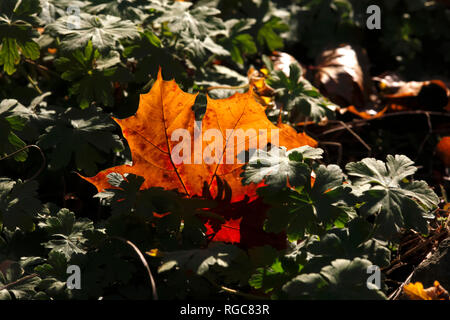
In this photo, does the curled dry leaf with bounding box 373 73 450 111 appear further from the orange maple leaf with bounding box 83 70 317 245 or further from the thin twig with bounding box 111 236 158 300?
the thin twig with bounding box 111 236 158 300

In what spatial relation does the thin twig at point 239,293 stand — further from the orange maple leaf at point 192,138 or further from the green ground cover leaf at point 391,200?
the green ground cover leaf at point 391,200

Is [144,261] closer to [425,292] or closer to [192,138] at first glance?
[192,138]

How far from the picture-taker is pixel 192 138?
155 centimetres

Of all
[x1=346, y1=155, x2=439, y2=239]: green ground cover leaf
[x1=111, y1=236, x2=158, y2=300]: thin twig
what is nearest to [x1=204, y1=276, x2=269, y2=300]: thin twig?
[x1=111, y1=236, x2=158, y2=300]: thin twig

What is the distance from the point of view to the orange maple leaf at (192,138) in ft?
5.01

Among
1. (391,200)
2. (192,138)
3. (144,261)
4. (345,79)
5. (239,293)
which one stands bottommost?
(239,293)

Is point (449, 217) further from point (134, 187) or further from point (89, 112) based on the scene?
point (89, 112)

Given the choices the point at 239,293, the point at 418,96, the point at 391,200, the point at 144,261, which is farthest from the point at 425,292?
the point at 418,96

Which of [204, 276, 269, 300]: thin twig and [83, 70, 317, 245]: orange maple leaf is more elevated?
[83, 70, 317, 245]: orange maple leaf

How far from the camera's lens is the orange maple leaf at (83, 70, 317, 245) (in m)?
1.53

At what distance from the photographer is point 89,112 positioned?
6.10 feet

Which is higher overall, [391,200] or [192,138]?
[192,138]

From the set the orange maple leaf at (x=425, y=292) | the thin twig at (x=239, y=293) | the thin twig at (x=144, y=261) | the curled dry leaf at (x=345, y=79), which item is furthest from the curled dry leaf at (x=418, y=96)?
the thin twig at (x=144, y=261)
